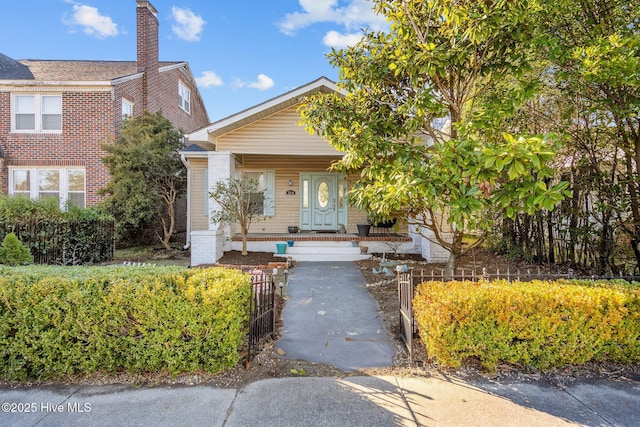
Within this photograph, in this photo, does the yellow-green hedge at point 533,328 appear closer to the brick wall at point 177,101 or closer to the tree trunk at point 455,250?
the tree trunk at point 455,250

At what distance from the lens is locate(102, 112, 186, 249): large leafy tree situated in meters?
11.6

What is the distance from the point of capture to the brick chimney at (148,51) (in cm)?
1488

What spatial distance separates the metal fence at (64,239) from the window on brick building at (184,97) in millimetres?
11147

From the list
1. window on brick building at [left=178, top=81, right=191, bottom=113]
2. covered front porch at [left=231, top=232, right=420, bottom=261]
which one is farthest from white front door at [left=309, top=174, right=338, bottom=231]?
window on brick building at [left=178, top=81, right=191, bottom=113]

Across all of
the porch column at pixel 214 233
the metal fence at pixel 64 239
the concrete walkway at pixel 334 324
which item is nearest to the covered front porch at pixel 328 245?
the porch column at pixel 214 233

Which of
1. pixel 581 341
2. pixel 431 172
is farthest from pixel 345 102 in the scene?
pixel 581 341

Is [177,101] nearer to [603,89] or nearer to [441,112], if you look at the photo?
[441,112]

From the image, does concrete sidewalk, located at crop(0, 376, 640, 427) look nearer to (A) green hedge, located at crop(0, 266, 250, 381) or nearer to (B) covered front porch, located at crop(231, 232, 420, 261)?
(A) green hedge, located at crop(0, 266, 250, 381)

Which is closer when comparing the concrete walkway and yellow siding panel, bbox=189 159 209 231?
the concrete walkway

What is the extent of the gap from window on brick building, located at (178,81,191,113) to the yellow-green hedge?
19.4 meters

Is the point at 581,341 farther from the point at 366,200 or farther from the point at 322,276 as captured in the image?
the point at 322,276

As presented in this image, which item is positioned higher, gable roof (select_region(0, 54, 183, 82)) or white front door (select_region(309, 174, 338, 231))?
gable roof (select_region(0, 54, 183, 82))

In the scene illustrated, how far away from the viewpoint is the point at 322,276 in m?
8.03

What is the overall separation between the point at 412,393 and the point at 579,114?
6314mm
